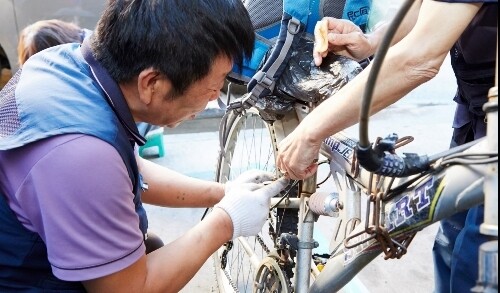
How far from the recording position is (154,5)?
47.5 inches

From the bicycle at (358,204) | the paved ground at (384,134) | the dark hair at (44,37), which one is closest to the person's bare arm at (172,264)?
the bicycle at (358,204)

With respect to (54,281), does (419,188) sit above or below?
above

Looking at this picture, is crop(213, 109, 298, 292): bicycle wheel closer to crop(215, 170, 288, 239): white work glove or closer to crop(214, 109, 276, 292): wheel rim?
crop(214, 109, 276, 292): wheel rim

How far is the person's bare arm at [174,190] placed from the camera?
5.87 feet

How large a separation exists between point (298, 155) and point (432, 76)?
15.2 inches

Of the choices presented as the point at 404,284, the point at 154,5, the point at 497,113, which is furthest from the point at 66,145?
the point at 404,284

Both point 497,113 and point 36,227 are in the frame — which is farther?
point 36,227

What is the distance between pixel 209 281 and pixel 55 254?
63.5 inches

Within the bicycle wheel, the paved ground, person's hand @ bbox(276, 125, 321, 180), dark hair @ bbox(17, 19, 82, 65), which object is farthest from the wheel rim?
dark hair @ bbox(17, 19, 82, 65)

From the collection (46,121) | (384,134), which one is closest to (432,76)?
(46,121)

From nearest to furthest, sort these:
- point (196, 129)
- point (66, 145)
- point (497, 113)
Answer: point (497, 113), point (66, 145), point (196, 129)

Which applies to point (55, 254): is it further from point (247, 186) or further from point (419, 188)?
point (419, 188)

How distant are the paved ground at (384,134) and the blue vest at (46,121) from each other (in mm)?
1333

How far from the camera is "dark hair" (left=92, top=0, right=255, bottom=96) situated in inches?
47.0
